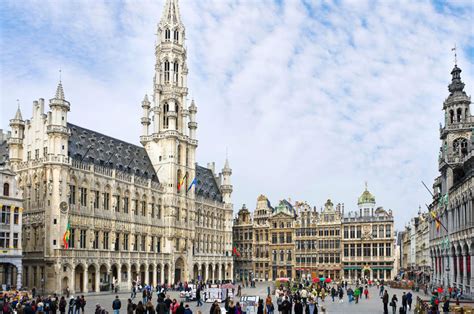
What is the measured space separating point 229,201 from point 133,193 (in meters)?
31.0

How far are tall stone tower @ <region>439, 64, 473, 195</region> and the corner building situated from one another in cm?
3926

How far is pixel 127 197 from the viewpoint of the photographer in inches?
2876

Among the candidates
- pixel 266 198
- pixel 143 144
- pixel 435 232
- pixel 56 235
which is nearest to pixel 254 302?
pixel 56 235

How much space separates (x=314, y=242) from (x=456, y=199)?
48.8 metres

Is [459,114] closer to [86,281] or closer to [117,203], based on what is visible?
[117,203]

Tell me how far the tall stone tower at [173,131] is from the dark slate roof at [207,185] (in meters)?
7.68

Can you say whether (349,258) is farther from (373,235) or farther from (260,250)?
(260,250)

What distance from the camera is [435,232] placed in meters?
68.2

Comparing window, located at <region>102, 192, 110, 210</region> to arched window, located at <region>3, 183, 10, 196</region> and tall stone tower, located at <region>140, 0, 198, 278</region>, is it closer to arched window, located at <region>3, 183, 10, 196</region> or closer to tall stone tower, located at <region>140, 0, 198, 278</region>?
tall stone tower, located at <region>140, 0, 198, 278</region>

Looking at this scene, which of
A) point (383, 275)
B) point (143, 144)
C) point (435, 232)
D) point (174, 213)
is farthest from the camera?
point (383, 275)

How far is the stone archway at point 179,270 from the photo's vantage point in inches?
3284

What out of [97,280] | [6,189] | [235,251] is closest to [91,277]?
[97,280]

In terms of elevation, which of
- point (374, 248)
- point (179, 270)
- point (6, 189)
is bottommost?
point (179, 270)

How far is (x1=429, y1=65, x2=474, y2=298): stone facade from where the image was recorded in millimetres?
47312
